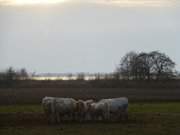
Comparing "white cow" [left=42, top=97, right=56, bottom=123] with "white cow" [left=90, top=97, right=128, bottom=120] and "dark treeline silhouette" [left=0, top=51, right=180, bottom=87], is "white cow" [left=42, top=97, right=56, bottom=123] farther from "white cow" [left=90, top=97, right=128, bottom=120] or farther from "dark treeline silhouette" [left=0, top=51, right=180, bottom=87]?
"dark treeline silhouette" [left=0, top=51, right=180, bottom=87]

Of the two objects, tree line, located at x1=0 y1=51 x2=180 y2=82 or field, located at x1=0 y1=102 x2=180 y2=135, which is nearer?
field, located at x1=0 y1=102 x2=180 y2=135

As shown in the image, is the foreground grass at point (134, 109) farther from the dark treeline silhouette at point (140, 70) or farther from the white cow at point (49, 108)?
the dark treeline silhouette at point (140, 70)

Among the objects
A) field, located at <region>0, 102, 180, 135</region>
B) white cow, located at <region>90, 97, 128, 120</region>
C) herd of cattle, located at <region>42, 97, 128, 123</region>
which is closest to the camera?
field, located at <region>0, 102, 180, 135</region>

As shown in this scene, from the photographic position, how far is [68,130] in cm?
2697

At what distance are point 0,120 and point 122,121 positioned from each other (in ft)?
24.3

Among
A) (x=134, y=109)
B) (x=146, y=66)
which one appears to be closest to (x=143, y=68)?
(x=146, y=66)

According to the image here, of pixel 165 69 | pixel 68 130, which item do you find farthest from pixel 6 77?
A: pixel 68 130

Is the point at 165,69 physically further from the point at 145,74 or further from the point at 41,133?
the point at 41,133

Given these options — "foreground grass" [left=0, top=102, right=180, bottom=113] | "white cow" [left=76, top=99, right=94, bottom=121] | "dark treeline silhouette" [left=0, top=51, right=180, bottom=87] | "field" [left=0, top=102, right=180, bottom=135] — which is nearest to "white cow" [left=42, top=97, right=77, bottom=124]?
"white cow" [left=76, top=99, right=94, bottom=121]

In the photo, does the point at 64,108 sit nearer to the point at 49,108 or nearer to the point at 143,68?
the point at 49,108

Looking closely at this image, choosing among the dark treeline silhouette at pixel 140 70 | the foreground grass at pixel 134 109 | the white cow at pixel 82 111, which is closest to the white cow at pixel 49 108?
the white cow at pixel 82 111

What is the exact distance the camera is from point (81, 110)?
3306cm

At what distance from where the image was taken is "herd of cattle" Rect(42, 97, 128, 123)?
32.7 metres

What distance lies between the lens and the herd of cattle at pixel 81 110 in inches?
1286
